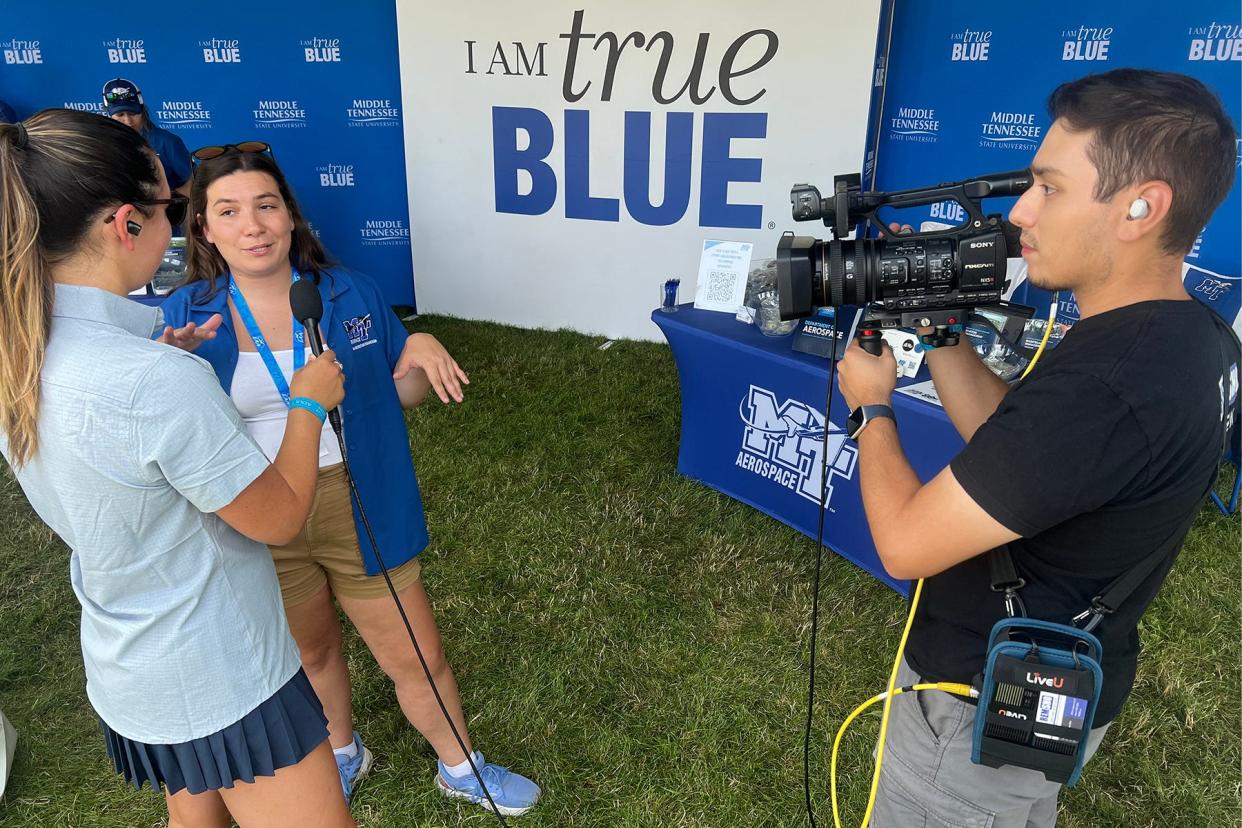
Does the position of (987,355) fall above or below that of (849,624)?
above

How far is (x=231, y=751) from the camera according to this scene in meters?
1.23

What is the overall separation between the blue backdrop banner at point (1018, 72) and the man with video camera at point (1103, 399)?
7.74 feet

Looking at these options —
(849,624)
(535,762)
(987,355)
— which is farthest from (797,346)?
(535,762)

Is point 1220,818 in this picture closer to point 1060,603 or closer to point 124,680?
point 1060,603

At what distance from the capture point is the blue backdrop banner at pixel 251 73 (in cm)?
550

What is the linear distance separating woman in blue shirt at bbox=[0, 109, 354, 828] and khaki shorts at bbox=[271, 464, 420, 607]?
373mm

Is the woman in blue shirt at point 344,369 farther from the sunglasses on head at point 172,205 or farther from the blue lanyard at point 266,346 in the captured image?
the sunglasses on head at point 172,205

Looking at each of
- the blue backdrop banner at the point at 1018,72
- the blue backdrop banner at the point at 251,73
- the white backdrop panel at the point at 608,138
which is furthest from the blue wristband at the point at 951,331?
the blue backdrop banner at the point at 251,73

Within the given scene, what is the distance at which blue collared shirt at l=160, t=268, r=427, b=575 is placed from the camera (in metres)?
1.60

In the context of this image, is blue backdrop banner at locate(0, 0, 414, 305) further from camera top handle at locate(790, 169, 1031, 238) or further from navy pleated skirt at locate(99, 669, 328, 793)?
camera top handle at locate(790, 169, 1031, 238)

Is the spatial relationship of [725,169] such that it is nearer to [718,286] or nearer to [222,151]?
[718,286]

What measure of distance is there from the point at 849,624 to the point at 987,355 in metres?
1.07

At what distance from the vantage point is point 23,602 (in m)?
2.99

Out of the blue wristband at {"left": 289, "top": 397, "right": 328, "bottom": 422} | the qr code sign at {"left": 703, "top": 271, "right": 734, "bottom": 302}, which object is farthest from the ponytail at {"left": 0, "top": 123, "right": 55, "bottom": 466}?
the qr code sign at {"left": 703, "top": 271, "right": 734, "bottom": 302}
